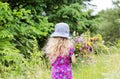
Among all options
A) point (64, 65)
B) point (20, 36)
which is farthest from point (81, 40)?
point (64, 65)

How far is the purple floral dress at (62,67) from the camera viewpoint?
4839mm

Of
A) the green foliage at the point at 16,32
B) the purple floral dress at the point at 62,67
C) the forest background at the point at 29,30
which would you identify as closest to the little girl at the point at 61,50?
the purple floral dress at the point at 62,67

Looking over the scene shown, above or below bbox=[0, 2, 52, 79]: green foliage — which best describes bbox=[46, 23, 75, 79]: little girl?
above

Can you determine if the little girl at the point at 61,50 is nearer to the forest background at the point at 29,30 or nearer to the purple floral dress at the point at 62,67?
the purple floral dress at the point at 62,67

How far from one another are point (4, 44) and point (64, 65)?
3.16m

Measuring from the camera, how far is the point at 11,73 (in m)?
6.66

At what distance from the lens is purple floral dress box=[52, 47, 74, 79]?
15.9 ft

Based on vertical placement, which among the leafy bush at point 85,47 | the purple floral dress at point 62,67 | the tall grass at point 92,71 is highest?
the purple floral dress at point 62,67

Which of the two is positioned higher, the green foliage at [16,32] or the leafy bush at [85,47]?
the green foliage at [16,32]

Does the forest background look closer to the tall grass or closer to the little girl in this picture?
the tall grass

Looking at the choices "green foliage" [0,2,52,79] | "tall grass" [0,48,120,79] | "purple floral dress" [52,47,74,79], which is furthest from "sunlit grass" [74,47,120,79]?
"purple floral dress" [52,47,74,79]

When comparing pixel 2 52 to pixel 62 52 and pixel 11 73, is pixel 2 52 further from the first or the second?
pixel 62 52

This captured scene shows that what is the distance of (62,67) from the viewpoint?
4.89 m

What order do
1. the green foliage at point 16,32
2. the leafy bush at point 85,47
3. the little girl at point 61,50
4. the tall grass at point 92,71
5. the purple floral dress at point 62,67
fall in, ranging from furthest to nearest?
the leafy bush at point 85,47 → the green foliage at point 16,32 → the tall grass at point 92,71 → the purple floral dress at point 62,67 → the little girl at point 61,50
